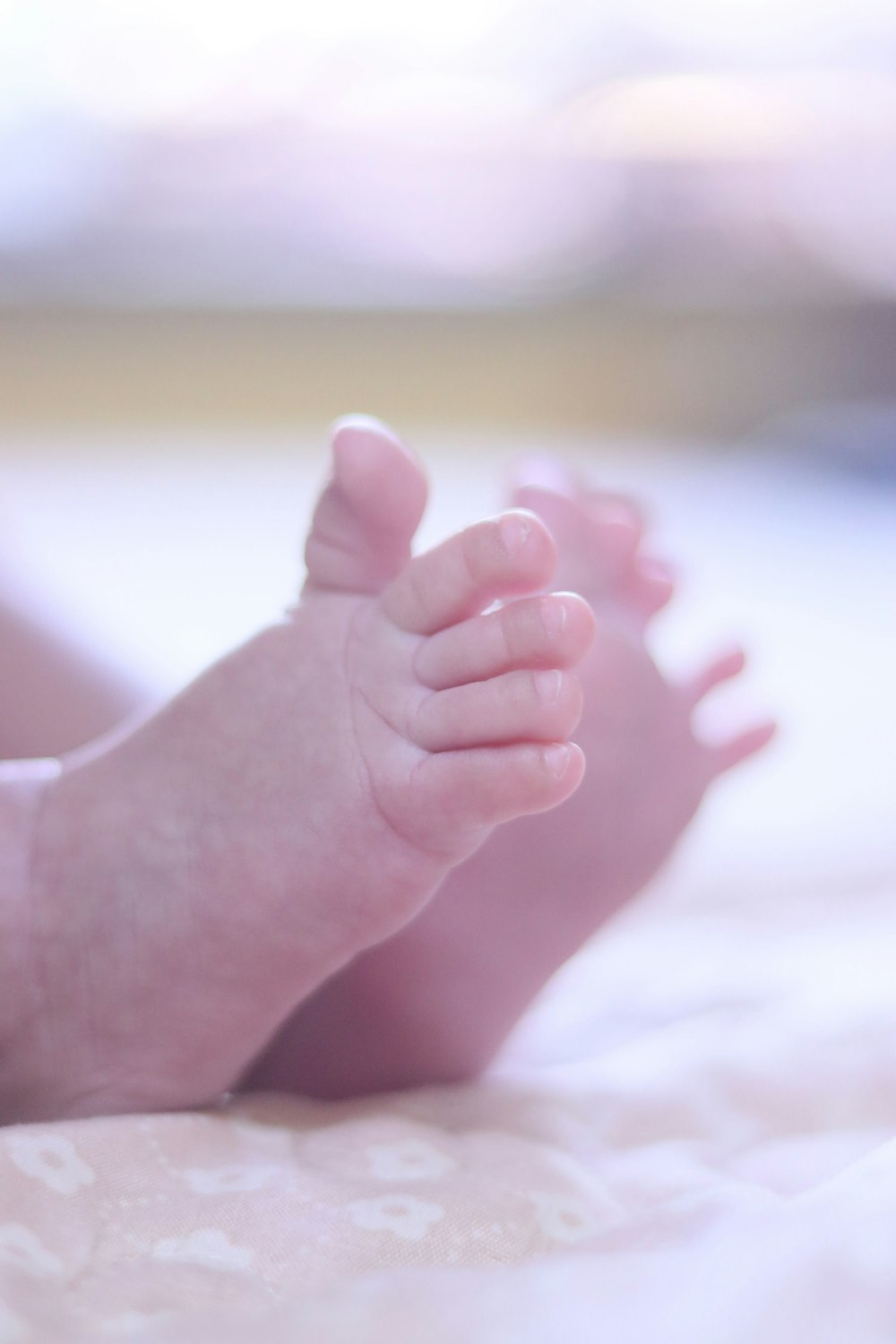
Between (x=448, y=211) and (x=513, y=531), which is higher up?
(x=448, y=211)

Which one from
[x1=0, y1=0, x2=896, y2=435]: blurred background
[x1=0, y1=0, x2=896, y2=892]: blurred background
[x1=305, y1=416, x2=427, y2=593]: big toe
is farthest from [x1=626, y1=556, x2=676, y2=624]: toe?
[x1=0, y1=0, x2=896, y2=435]: blurred background

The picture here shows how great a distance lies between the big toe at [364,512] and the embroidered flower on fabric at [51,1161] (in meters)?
0.23

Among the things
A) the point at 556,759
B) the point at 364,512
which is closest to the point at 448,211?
the point at 364,512

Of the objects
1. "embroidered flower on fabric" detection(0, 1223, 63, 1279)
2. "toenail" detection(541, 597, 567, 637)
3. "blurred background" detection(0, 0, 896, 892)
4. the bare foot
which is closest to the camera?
"embroidered flower on fabric" detection(0, 1223, 63, 1279)

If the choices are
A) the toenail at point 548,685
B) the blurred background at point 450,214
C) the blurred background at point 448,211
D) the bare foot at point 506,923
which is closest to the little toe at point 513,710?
the toenail at point 548,685

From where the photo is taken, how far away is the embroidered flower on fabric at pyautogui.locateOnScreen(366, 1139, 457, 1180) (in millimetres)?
475

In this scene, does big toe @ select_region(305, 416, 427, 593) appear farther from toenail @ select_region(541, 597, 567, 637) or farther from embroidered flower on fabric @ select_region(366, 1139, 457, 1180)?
embroidered flower on fabric @ select_region(366, 1139, 457, 1180)

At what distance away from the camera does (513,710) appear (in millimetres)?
472

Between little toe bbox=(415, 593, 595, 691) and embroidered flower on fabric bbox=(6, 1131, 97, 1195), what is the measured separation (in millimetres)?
196

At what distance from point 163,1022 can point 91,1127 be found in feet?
0.21

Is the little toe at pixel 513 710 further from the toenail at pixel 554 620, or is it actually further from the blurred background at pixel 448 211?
the blurred background at pixel 448 211

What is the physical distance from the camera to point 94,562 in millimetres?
1438

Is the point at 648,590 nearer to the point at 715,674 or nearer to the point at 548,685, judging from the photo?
the point at 715,674

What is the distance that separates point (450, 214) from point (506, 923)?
3069mm
